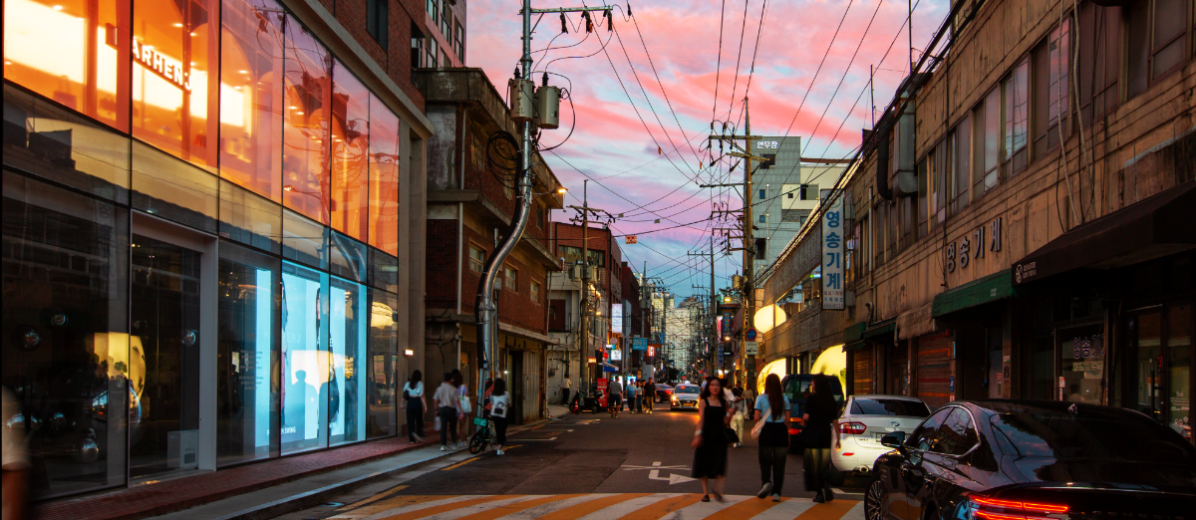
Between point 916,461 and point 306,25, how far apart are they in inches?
557

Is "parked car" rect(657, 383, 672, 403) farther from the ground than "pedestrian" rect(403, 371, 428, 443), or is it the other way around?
"pedestrian" rect(403, 371, 428, 443)

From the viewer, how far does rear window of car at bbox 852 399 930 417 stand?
48.0 ft

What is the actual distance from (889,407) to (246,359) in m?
10.2

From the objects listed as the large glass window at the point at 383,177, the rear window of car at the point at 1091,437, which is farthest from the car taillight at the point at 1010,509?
the large glass window at the point at 383,177

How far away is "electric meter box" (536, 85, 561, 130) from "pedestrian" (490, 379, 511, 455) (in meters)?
8.10

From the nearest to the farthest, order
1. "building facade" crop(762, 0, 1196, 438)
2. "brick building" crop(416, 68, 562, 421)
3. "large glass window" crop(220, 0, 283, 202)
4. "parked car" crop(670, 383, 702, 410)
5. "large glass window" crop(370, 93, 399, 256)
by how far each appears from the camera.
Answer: "building facade" crop(762, 0, 1196, 438) < "large glass window" crop(220, 0, 283, 202) < "large glass window" crop(370, 93, 399, 256) < "brick building" crop(416, 68, 562, 421) < "parked car" crop(670, 383, 702, 410)

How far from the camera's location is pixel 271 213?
16078 mm

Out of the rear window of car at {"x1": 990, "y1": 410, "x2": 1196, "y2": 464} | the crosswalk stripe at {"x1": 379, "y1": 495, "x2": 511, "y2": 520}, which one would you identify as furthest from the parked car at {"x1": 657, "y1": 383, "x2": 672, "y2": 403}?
the rear window of car at {"x1": 990, "y1": 410, "x2": 1196, "y2": 464}

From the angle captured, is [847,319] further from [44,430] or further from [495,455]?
[44,430]

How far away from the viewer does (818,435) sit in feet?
37.4

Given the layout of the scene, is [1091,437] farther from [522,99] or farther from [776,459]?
[522,99]

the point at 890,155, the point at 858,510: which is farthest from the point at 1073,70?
the point at 890,155

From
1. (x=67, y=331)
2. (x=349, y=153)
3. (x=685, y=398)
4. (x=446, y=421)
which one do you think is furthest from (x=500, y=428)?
(x=685, y=398)

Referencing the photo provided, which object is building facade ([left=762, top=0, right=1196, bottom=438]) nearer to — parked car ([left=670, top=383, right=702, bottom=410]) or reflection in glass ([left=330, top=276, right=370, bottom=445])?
reflection in glass ([left=330, top=276, right=370, bottom=445])
